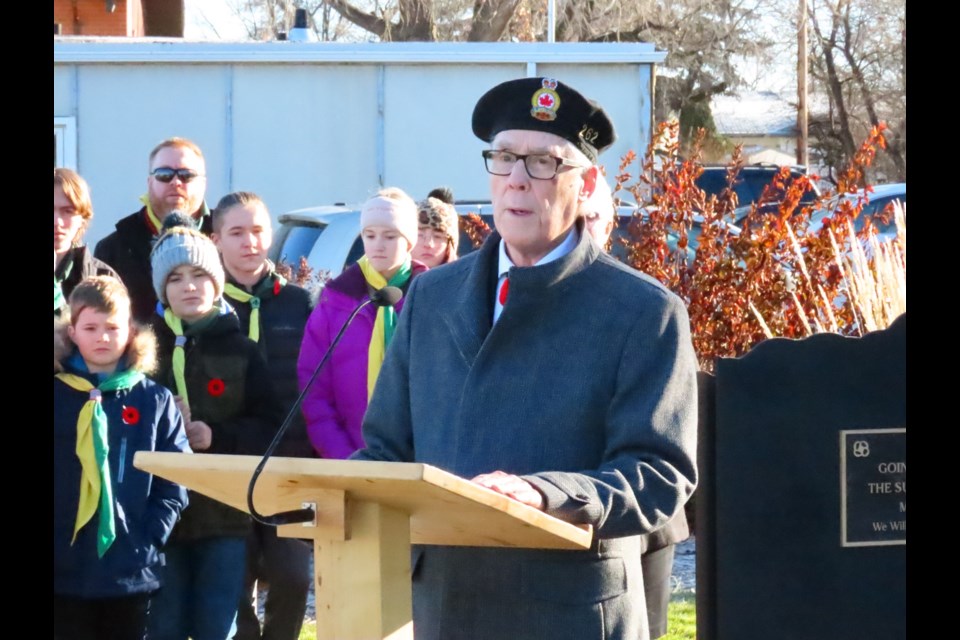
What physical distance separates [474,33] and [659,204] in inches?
837

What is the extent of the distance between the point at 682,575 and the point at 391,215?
9.80 ft

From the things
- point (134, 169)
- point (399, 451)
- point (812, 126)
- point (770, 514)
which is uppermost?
point (812, 126)

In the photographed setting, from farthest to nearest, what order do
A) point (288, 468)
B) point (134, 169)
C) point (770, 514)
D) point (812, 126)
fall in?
point (812, 126), point (134, 169), point (770, 514), point (288, 468)

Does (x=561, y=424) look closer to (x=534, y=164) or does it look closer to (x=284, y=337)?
(x=534, y=164)

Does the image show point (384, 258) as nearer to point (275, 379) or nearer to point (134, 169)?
point (275, 379)

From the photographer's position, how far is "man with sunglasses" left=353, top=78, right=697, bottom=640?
317 centimetres

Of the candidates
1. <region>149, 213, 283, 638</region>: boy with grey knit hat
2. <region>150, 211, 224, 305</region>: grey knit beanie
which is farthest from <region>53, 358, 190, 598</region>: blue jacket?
<region>150, 211, 224, 305</region>: grey knit beanie

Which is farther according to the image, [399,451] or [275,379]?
[275,379]

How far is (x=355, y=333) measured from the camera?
5848 mm

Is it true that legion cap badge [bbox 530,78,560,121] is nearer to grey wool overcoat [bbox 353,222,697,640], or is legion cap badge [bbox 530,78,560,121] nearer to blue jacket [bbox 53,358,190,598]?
grey wool overcoat [bbox 353,222,697,640]

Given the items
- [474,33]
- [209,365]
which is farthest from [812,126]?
[209,365]

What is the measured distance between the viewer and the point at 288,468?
2.70m
